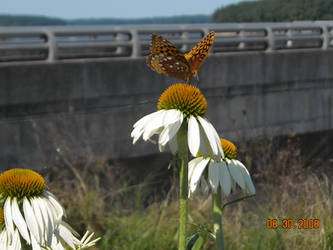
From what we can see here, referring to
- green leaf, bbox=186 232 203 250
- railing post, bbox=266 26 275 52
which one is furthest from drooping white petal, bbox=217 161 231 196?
railing post, bbox=266 26 275 52

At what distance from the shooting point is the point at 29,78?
9.13m

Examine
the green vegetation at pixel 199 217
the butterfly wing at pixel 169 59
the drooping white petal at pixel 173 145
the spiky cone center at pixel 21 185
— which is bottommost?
the green vegetation at pixel 199 217

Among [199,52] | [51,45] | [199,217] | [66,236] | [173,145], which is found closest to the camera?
[66,236]

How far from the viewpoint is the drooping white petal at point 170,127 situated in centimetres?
216

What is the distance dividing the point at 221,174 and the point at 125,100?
25.2 ft

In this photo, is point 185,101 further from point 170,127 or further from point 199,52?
point 199,52

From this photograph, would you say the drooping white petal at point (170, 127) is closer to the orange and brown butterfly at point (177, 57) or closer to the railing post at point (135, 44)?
the orange and brown butterfly at point (177, 57)

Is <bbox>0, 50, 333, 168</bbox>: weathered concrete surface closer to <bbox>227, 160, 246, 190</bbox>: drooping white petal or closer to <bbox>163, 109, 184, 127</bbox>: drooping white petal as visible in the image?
<bbox>227, 160, 246, 190</bbox>: drooping white petal

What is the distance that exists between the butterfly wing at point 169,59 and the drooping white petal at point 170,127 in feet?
2.39

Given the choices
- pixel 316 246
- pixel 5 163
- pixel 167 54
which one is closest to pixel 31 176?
pixel 167 54

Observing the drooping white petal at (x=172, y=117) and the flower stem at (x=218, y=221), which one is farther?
the flower stem at (x=218, y=221)

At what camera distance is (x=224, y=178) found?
2.59 m

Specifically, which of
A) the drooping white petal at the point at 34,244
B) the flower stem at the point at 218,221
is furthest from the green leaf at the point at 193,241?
the drooping white petal at the point at 34,244

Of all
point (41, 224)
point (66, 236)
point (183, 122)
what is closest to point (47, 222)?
point (41, 224)
